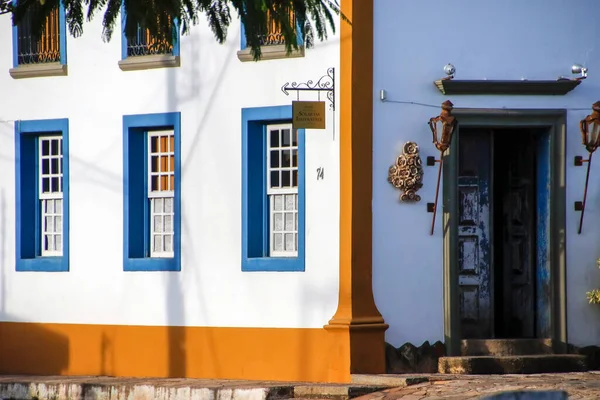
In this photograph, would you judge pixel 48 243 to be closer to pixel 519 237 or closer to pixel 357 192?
pixel 357 192

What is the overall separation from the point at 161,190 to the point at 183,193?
21.9 inches

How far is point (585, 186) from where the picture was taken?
53.5 feet

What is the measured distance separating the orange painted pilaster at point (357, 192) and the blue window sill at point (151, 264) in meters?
2.55

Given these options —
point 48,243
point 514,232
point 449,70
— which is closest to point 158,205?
point 48,243

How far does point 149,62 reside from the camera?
17875 mm

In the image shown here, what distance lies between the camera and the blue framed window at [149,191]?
706 inches

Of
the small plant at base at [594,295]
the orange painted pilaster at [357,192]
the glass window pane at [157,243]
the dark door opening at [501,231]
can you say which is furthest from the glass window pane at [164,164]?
the small plant at base at [594,295]

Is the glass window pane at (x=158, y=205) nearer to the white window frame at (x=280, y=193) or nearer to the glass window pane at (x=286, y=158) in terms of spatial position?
the white window frame at (x=280, y=193)

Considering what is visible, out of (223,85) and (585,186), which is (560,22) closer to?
(585,186)

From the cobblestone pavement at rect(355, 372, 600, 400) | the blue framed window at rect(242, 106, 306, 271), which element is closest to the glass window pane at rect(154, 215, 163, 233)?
the blue framed window at rect(242, 106, 306, 271)

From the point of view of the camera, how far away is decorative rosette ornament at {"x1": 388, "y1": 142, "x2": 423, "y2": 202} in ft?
52.6

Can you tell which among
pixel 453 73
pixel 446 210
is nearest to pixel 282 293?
A: pixel 446 210

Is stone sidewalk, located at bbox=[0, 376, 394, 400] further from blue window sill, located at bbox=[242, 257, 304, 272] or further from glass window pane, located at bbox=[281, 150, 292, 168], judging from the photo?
glass window pane, located at bbox=[281, 150, 292, 168]

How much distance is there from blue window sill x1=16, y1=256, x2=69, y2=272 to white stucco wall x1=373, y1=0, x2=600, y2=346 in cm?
477
